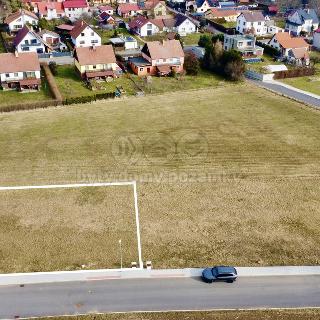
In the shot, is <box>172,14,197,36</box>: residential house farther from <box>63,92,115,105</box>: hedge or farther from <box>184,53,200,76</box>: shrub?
<box>63,92,115,105</box>: hedge

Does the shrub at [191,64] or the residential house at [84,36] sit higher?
the residential house at [84,36]

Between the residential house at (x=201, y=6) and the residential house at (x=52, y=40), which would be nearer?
the residential house at (x=52, y=40)

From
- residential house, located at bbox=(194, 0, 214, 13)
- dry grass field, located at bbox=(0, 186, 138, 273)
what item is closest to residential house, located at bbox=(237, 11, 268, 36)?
residential house, located at bbox=(194, 0, 214, 13)

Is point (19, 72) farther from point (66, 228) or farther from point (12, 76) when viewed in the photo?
point (66, 228)

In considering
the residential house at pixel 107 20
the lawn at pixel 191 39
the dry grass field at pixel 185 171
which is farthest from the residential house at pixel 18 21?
the dry grass field at pixel 185 171

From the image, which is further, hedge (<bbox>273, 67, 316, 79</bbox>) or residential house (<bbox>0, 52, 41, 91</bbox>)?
hedge (<bbox>273, 67, 316, 79</bbox>)

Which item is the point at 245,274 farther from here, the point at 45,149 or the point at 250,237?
the point at 45,149

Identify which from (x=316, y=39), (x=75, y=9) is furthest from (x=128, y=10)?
(x=316, y=39)

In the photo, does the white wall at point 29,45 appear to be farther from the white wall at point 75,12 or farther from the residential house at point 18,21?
the white wall at point 75,12
